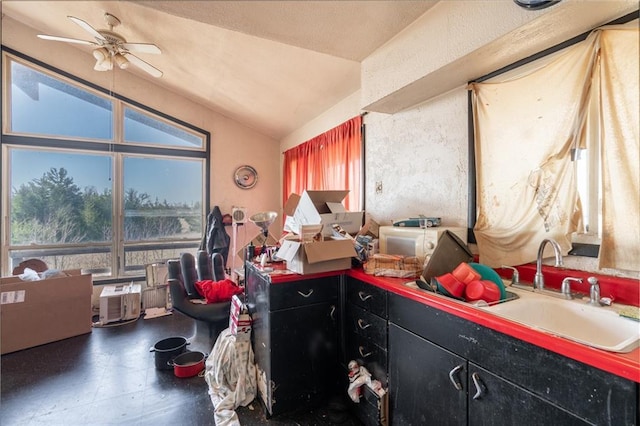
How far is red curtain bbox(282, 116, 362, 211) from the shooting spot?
277cm

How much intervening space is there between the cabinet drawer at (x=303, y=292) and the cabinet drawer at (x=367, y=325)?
16 cm

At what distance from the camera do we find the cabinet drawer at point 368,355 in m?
1.54

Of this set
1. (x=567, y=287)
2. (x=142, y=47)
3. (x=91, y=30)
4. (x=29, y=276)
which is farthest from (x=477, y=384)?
(x=29, y=276)

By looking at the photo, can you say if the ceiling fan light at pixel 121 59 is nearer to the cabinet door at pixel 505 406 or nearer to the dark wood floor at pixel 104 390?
the dark wood floor at pixel 104 390

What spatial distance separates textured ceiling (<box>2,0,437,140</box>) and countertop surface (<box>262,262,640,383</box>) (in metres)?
1.48

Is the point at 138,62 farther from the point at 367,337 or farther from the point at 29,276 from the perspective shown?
the point at 367,337

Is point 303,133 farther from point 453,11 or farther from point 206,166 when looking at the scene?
point 453,11

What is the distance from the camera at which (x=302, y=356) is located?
178 cm

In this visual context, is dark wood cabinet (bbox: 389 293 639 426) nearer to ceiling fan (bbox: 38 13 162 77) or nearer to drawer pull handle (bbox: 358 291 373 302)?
drawer pull handle (bbox: 358 291 373 302)

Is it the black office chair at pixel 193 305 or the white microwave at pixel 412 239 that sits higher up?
the white microwave at pixel 412 239

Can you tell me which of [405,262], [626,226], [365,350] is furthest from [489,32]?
[365,350]

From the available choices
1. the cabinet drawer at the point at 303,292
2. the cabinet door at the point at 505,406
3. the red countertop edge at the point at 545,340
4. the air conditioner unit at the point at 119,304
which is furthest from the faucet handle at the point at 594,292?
the air conditioner unit at the point at 119,304

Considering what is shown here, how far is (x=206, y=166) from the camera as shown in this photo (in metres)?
4.37

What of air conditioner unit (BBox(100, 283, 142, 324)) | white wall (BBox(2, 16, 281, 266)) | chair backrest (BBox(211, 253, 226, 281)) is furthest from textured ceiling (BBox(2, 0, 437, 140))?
air conditioner unit (BBox(100, 283, 142, 324))
